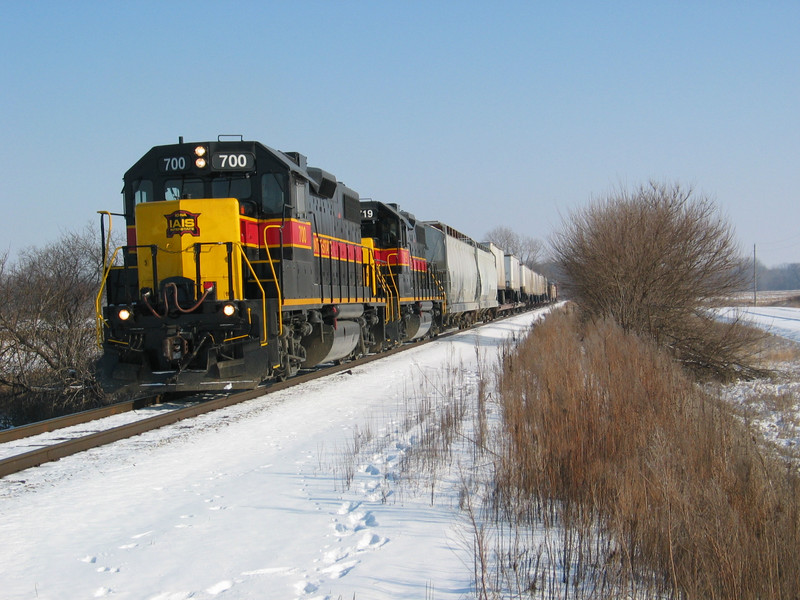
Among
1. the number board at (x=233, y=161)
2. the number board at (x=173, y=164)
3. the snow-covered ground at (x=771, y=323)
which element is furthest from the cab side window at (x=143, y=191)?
the snow-covered ground at (x=771, y=323)

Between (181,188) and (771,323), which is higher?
(181,188)

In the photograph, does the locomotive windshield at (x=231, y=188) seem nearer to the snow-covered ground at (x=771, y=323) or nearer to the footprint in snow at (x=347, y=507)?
the footprint in snow at (x=347, y=507)

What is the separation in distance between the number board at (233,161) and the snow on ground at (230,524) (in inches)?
181

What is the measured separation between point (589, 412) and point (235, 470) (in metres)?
3.23

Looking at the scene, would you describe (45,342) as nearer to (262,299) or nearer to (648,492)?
(262,299)

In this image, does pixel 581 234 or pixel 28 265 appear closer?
pixel 28 265

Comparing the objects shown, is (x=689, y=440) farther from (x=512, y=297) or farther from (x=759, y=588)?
(x=512, y=297)

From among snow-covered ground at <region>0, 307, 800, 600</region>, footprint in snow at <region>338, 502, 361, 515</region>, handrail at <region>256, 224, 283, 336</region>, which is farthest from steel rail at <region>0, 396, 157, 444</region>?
footprint in snow at <region>338, 502, 361, 515</region>

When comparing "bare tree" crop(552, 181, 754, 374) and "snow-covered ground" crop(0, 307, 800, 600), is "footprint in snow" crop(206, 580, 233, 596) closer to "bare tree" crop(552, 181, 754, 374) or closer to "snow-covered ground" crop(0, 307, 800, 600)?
→ "snow-covered ground" crop(0, 307, 800, 600)

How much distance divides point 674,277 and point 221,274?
1211 centimetres

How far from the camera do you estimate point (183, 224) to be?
10.0 meters

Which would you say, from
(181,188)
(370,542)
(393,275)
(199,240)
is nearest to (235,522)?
(370,542)

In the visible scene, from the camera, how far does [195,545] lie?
419 cm

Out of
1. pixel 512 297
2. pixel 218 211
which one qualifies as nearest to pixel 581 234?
pixel 218 211
